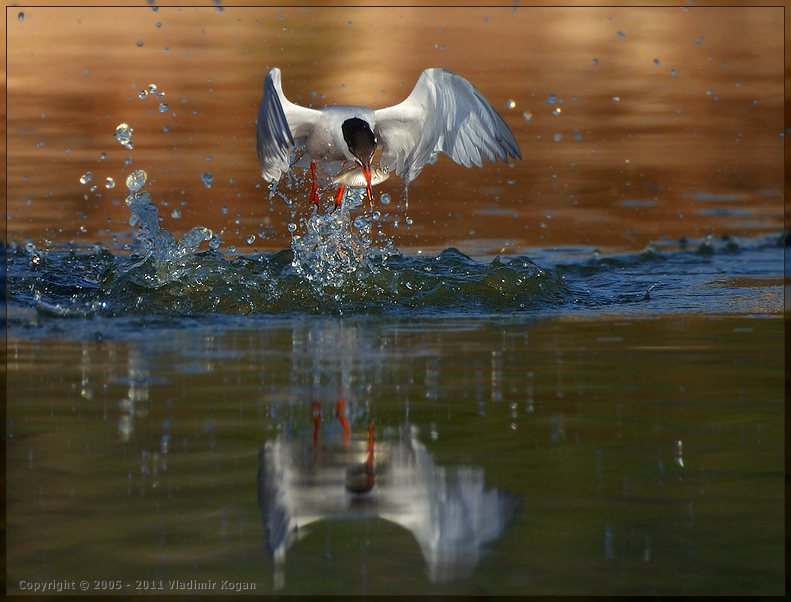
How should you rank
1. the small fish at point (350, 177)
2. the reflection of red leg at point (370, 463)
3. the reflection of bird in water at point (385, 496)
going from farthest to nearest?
the small fish at point (350, 177) → the reflection of red leg at point (370, 463) → the reflection of bird in water at point (385, 496)

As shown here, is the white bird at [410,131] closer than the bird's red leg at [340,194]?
Yes

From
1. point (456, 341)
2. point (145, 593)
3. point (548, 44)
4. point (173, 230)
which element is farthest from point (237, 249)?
point (548, 44)

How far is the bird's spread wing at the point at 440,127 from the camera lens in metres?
7.29

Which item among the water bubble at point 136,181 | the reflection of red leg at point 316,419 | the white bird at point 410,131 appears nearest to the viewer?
the reflection of red leg at point 316,419

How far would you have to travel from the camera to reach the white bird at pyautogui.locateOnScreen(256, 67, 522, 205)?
703 centimetres

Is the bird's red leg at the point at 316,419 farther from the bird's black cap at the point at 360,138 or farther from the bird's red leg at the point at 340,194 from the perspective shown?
the bird's red leg at the point at 340,194

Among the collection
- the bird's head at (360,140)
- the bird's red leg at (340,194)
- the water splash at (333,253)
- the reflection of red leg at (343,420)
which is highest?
the bird's head at (360,140)

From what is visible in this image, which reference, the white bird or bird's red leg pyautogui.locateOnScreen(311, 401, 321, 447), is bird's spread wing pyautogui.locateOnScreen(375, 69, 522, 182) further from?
bird's red leg pyautogui.locateOnScreen(311, 401, 321, 447)

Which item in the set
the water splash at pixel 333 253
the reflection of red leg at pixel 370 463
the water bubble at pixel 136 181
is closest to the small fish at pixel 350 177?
the water splash at pixel 333 253

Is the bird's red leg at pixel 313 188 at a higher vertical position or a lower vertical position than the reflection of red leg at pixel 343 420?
higher

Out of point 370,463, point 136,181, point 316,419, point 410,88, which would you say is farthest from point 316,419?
point 410,88

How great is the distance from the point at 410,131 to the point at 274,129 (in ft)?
3.95

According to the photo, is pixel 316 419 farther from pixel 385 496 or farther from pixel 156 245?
pixel 156 245

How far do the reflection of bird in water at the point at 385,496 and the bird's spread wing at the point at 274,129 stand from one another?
296 centimetres
